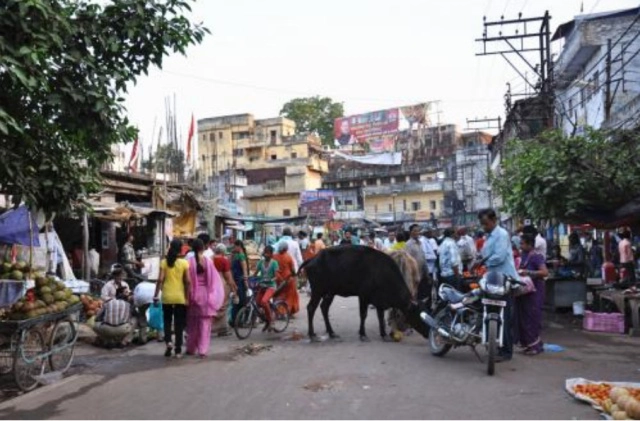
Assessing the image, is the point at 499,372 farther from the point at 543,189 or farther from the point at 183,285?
the point at 543,189

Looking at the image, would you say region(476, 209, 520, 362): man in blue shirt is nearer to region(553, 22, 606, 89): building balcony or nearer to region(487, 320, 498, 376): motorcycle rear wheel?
region(487, 320, 498, 376): motorcycle rear wheel

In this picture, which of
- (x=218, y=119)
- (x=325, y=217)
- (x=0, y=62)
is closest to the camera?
(x=0, y=62)

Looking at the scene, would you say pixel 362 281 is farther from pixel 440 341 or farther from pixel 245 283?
pixel 245 283

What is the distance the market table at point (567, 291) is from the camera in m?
12.9

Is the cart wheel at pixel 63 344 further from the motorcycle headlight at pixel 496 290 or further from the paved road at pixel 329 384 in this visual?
the motorcycle headlight at pixel 496 290

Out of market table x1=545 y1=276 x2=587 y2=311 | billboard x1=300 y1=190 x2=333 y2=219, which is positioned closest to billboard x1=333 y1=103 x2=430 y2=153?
billboard x1=300 y1=190 x2=333 y2=219

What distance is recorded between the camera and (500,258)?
26.7ft

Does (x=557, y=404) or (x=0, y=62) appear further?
(x=557, y=404)

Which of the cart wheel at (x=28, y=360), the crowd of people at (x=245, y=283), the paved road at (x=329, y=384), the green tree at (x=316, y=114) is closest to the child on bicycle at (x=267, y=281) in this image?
the crowd of people at (x=245, y=283)

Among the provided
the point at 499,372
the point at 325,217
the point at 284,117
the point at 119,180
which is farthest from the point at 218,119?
the point at 499,372

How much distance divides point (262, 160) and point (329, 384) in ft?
193

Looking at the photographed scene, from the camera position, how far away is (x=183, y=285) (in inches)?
358

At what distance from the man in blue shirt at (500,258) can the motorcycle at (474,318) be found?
10 centimetres

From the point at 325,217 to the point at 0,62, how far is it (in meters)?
34.6
